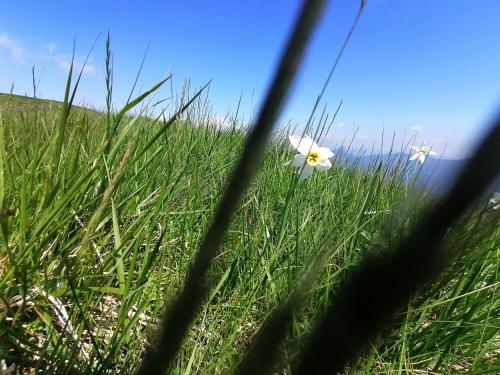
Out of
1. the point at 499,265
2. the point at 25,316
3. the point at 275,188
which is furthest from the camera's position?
the point at 275,188

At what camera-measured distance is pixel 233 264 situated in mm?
868

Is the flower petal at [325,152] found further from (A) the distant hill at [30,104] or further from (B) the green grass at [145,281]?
(A) the distant hill at [30,104]

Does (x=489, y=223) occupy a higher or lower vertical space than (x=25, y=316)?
higher

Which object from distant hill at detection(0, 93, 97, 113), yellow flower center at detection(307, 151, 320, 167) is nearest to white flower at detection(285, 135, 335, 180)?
yellow flower center at detection(307, 151, 320, 167)

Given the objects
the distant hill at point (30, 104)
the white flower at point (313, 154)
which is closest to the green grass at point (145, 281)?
the white flower at point (313, 154)

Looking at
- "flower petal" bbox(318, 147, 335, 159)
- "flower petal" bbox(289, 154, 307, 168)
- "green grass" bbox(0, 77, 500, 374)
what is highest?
"flower petal" bbox(318, 147, 335, 159)

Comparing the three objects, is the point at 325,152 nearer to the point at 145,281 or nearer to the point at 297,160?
the point at 297,160

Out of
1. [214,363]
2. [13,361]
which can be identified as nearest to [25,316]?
[13,361]

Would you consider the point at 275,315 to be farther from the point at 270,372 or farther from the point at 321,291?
the point at 321,291

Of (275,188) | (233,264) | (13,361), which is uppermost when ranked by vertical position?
(275,188)

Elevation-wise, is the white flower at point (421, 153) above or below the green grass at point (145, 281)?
above

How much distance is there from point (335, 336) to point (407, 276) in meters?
0.03

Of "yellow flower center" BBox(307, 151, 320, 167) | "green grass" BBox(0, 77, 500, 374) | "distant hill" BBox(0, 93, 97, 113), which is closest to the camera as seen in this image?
"green grass" BBox(0, 77, 500, 374)

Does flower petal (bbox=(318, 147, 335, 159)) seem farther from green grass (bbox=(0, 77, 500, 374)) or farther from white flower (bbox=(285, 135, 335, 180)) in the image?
green grass (bbox=(0, 77, 500, 374))
